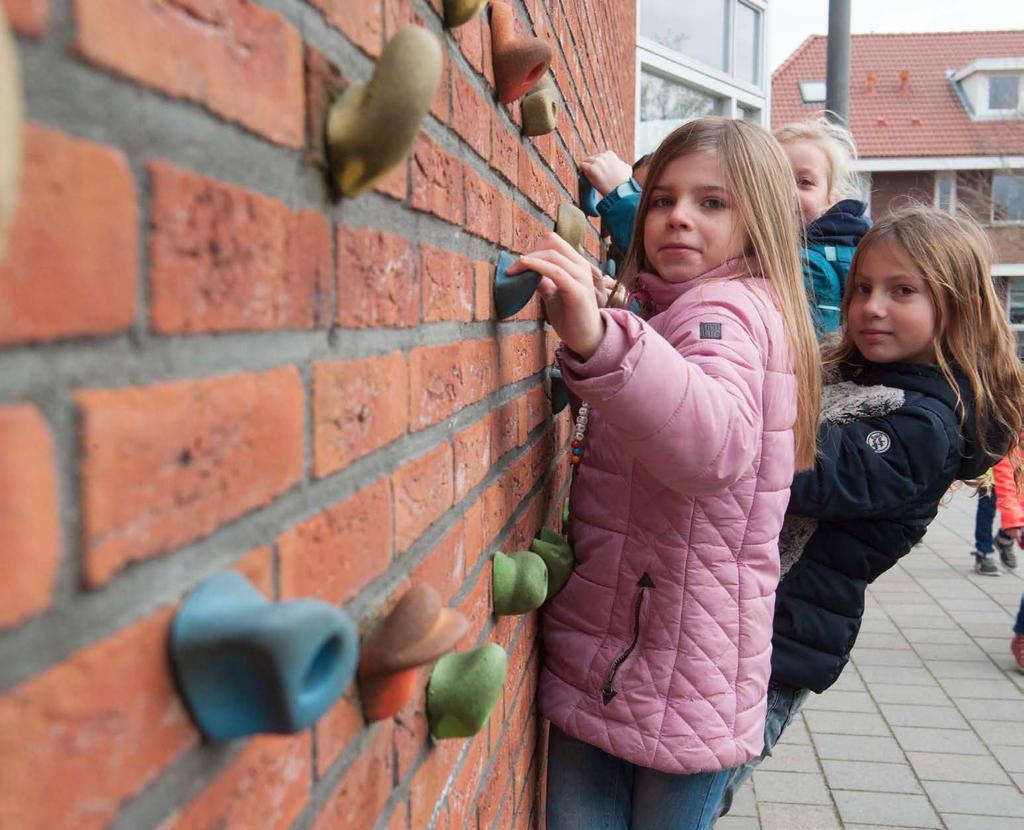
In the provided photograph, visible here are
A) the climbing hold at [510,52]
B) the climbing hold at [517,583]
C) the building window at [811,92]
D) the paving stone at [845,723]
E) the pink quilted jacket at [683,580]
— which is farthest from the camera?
the building window at [811,92]

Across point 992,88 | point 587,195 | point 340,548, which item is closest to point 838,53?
point 587,195

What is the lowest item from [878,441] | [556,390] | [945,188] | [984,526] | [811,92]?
[984,526]

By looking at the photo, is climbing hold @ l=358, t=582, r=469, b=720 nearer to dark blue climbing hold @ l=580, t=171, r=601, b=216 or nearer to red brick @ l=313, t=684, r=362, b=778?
red brick @ l=313, t=684, r=362, b=778

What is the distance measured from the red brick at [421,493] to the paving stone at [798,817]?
2932 millimetres

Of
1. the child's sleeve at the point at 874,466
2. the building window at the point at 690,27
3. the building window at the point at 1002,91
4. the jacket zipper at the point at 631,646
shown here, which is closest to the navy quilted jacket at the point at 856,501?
the child's sleeve at the point at 874,466

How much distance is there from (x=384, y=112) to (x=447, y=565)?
632mm

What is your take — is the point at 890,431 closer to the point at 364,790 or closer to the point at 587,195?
the point at 587,195

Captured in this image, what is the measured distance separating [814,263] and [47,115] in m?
2.71

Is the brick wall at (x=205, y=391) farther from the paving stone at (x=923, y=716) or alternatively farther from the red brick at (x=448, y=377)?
the paving stone at (x=923, y=716)

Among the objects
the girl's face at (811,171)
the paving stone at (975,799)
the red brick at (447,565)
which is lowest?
the paving stone at (975,799)

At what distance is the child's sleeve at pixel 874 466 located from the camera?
2.04 meters

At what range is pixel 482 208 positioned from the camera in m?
1.40

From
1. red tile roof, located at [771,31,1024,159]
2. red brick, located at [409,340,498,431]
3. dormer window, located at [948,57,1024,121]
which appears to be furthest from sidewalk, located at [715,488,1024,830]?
dormer window, located at [948,57,1024,121]

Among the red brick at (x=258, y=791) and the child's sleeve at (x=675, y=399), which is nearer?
the red brick at (x=258, y=791)
